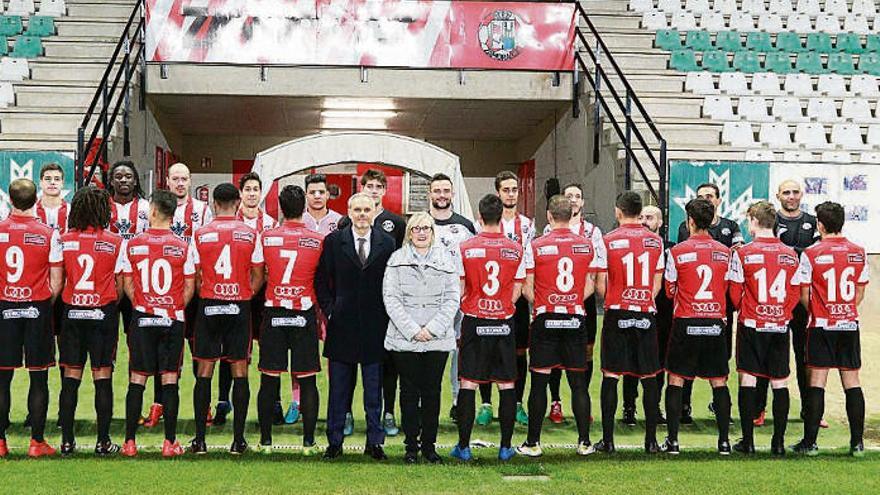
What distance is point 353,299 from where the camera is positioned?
5715mm

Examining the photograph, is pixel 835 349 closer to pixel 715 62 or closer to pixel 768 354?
pixel 768 354

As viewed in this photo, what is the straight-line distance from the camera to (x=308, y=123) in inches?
707

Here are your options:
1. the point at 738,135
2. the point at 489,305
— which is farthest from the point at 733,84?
the point at 489,305

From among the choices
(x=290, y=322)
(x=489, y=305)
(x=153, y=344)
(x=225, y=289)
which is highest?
(x=225, y=289)

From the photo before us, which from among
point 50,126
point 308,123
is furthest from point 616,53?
point 50,126

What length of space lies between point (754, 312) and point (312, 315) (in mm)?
2825

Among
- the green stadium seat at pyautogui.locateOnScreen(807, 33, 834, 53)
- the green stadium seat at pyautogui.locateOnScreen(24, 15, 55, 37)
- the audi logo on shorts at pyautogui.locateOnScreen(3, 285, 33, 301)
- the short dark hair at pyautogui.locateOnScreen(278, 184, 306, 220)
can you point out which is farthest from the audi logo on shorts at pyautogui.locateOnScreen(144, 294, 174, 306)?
the green stadium seat at pyautogui.locateOnScreen(807, 33, 834, 53)

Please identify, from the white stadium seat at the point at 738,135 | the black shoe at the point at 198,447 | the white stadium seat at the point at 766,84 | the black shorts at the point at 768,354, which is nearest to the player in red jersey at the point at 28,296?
the black shoe at the point at 198,447

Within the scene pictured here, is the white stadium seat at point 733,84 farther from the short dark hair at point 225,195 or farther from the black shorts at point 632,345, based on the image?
the short dark hair at point 225,195

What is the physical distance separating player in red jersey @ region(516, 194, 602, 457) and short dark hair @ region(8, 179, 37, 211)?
122 inches

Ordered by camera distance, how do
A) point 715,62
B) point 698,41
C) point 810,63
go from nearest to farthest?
point 715,62, point 810,63, point 698,41

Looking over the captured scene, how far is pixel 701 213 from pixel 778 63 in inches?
451

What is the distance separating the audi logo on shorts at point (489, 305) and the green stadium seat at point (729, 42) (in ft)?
40.6

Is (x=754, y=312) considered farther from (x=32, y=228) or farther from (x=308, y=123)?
(x=308, y=123)
